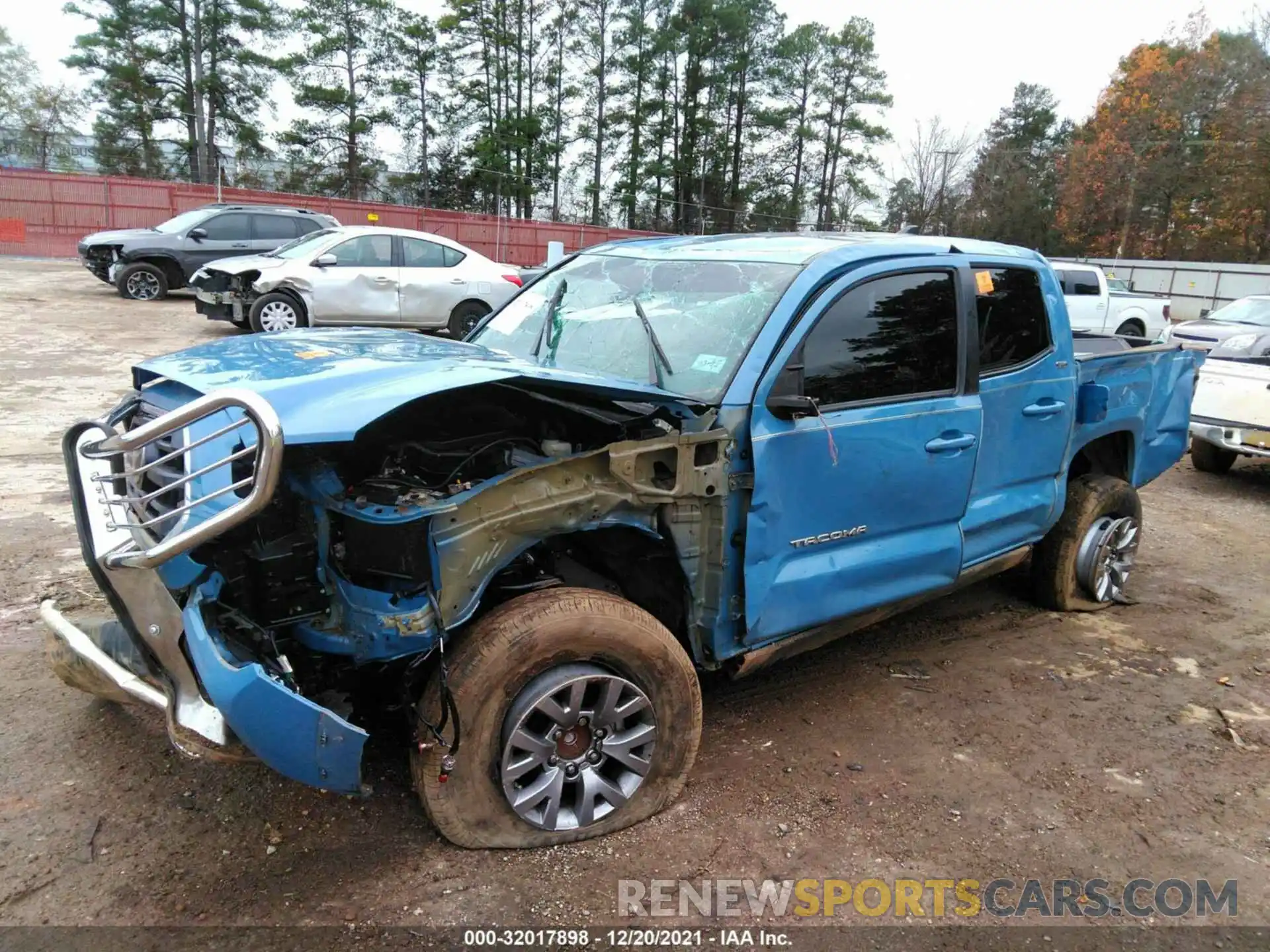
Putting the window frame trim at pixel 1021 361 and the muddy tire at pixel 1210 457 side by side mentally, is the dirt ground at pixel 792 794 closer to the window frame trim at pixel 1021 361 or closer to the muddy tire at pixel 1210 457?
the window frame trim at pixel 1021 361

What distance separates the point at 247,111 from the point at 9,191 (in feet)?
49.8

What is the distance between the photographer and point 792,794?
3.14 metres

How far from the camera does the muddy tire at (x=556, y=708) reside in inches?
103

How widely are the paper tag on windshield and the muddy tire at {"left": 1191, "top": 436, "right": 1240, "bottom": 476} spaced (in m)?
7.60

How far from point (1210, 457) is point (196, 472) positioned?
9.60 metres

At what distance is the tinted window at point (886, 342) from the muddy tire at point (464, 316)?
30.4 feet

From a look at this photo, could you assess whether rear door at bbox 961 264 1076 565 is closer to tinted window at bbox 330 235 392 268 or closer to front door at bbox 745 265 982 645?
front door at bbox 745 265 982 645

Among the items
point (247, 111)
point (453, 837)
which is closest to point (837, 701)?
point (453, 837)

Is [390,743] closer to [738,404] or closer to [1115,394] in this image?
[738,404]

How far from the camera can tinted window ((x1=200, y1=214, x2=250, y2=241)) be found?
14.8 meters

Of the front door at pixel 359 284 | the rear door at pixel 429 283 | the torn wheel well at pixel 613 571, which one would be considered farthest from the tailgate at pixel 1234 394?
the front door at pixel 359 284

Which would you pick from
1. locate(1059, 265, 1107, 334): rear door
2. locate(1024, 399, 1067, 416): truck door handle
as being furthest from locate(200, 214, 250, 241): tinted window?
locate(1059, 265, 1107, 334): rear door

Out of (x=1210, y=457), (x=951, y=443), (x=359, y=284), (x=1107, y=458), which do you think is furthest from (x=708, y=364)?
(x=359, y=284)

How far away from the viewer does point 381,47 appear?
3794cm
